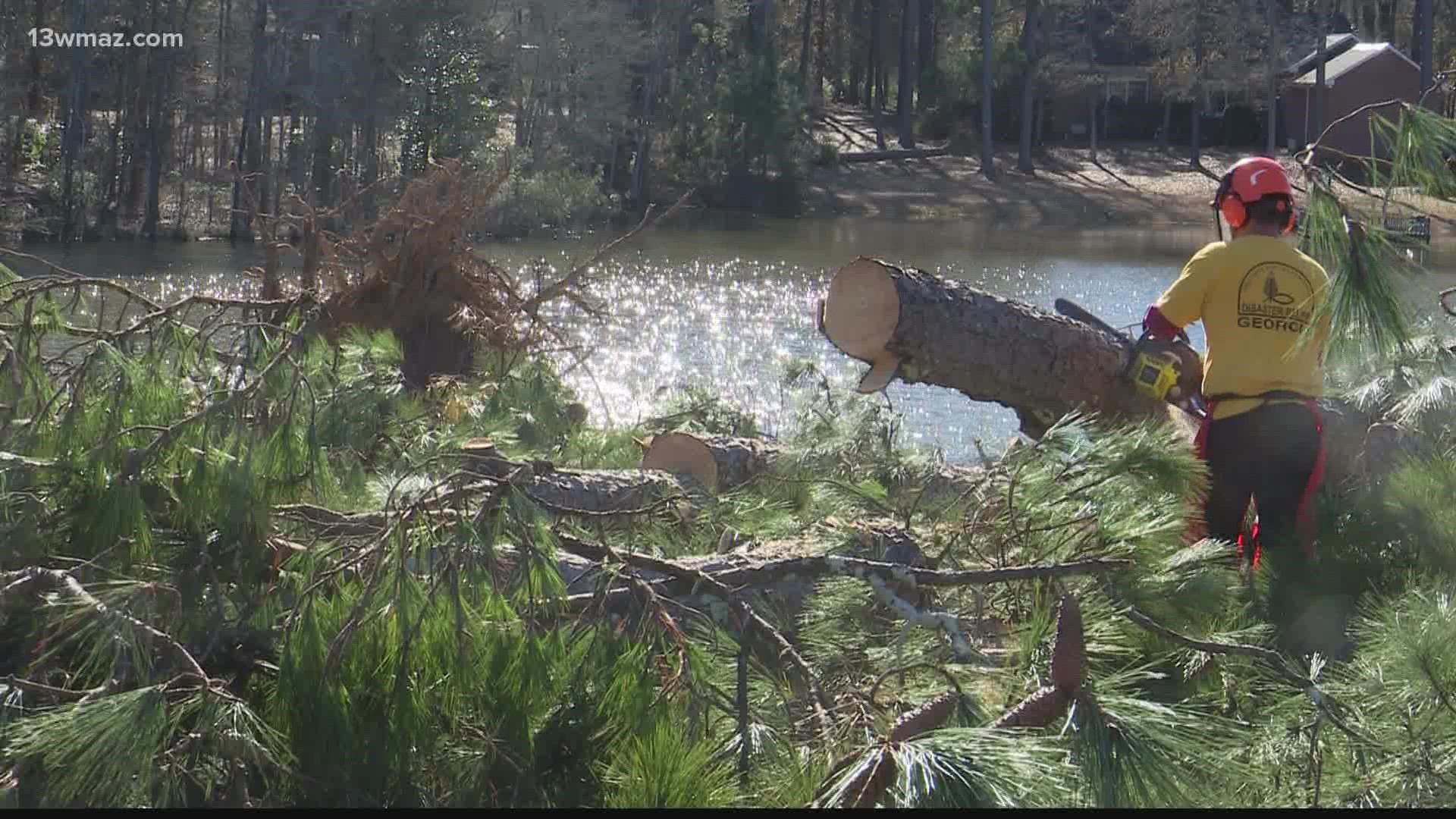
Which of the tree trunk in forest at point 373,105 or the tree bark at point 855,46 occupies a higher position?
the tree bark at point 855,46

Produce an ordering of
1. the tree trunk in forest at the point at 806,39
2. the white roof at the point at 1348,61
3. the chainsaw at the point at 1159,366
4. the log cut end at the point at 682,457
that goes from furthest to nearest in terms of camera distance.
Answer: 1. the tree trunk in forest at the point at 806,39
2. the white roof at the point at 1348,61
3. the log cut end at the point at 682,457
4. the chainsaw at the point at 1159,366

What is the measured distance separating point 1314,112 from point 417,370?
37.3 meters

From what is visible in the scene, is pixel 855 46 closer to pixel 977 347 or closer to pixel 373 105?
pixel 373 105

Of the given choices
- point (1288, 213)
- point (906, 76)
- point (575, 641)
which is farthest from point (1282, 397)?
point (906, 76)

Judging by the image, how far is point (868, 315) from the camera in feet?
18.1

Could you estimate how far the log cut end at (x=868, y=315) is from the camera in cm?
548

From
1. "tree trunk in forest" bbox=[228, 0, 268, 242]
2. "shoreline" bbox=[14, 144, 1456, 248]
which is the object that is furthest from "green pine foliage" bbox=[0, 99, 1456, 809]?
"tree trunk in forest" bbox=[228, 0, 268, 242]

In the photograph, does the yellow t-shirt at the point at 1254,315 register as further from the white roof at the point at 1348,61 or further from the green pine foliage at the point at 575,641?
the white roof at the point at 1348,61

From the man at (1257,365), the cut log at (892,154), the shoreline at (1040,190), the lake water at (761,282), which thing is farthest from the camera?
the cut log at (892,154)

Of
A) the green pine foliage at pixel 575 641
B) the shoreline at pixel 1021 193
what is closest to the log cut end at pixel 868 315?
the green pine foliage at pixel 575 641

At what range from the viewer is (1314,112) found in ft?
132

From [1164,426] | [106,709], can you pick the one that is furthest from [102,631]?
[1164,426]

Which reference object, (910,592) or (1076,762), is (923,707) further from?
(910,592)

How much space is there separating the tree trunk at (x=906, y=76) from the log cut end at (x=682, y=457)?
3618 cm
